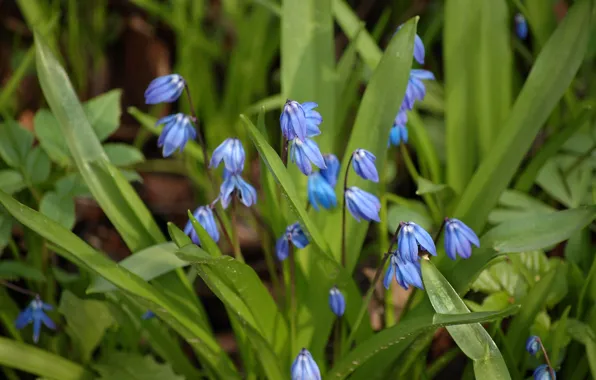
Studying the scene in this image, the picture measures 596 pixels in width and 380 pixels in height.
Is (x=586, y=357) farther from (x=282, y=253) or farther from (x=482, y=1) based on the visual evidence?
(x=482, y=1)

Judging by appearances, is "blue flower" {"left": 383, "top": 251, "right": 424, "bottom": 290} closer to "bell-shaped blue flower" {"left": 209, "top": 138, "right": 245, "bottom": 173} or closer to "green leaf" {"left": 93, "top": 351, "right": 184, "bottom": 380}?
"bell-shaped blue flower" {"left": 209, "top": 138, "right": 245, "bottom": 173}

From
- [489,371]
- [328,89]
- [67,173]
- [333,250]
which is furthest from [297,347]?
[67,173]

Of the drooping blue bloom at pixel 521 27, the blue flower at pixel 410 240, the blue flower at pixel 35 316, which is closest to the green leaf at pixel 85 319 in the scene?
the blue flower at pixel 35 316

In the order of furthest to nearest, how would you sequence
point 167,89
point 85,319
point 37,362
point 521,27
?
point 521,27 → point 85,319 → point 37,362 → point 167,89

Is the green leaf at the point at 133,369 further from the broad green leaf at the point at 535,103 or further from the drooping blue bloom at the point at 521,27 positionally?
the drooping blue bloom at the point at 521,27

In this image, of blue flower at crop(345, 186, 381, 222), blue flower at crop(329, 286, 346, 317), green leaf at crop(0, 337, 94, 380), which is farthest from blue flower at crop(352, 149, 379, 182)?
green leaf at crop(0, 337, 94, 380)

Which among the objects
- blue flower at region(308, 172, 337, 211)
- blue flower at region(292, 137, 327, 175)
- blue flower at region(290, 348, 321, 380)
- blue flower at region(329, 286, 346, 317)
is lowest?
blue flower at region(290, 348, 321, 380)

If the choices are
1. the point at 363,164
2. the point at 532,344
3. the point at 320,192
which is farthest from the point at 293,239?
the point at 532,344

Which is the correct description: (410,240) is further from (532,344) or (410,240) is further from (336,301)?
(532,344)
